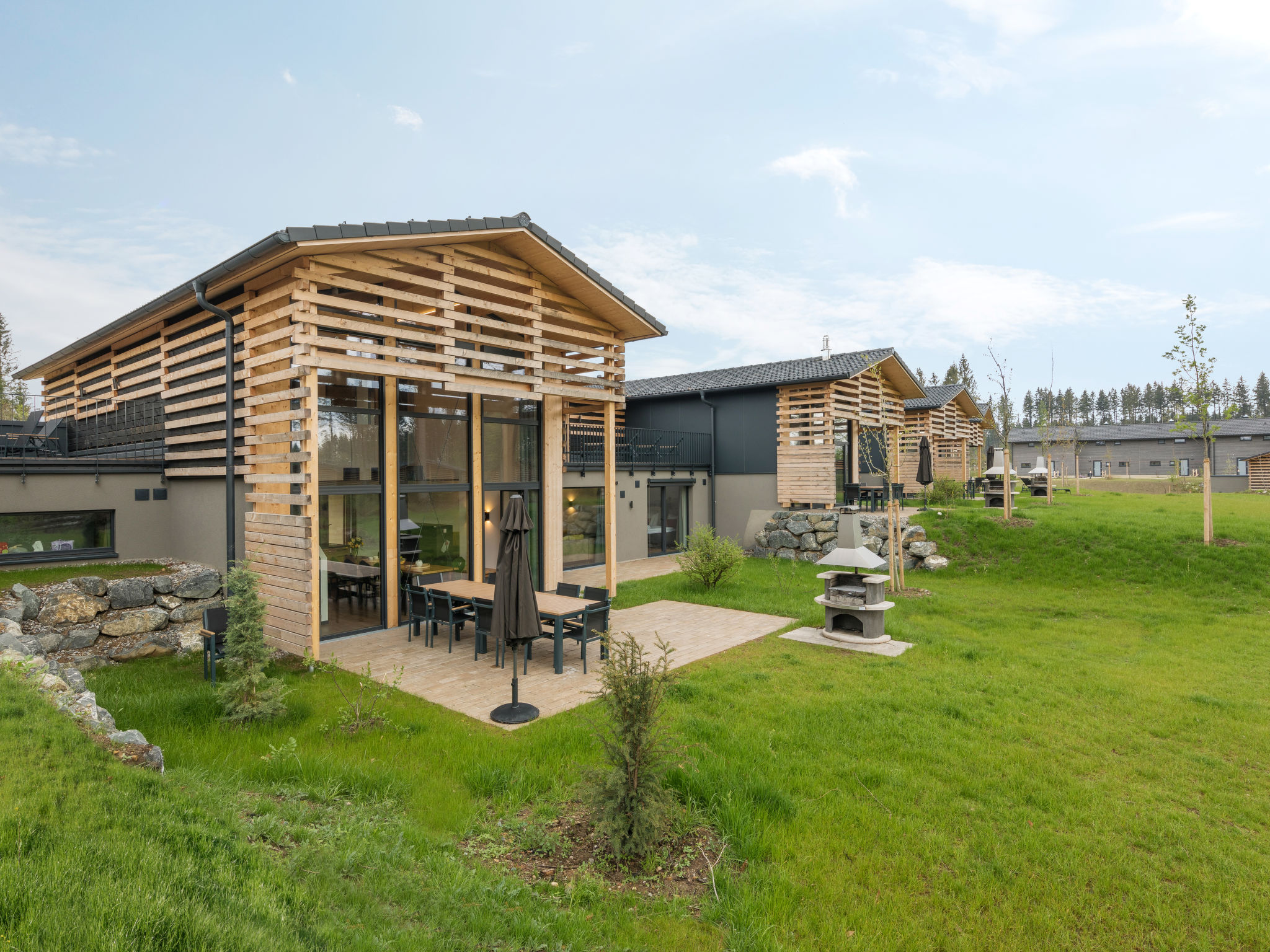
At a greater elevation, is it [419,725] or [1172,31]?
[1172,31]

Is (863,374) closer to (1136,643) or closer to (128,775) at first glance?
(1136,643)

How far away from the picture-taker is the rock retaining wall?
1492 centimetres

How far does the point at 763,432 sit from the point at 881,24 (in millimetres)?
11298

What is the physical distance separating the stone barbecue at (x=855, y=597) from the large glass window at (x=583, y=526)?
7822mm

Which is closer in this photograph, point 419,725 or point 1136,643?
point 419,725

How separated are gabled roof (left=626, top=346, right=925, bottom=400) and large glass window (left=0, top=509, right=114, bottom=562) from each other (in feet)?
51.9

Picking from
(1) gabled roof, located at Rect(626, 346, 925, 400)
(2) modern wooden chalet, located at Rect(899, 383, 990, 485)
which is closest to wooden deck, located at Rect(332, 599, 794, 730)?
(1) gabled roof, located at Rect(626, 346, 925, 400)

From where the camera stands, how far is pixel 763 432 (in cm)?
1941

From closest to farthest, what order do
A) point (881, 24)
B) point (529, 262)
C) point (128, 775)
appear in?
point (128, 775) → point (529, 262) → point (881, 24)

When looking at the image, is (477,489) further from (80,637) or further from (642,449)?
(642,449)

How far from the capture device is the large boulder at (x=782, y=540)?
1780 centimetres

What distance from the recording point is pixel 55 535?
888 centimetres

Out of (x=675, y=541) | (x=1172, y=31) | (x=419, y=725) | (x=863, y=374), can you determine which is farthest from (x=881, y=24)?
(x=419, y=725)

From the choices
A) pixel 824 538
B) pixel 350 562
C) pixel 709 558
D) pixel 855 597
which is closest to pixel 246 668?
pixel 350 562
